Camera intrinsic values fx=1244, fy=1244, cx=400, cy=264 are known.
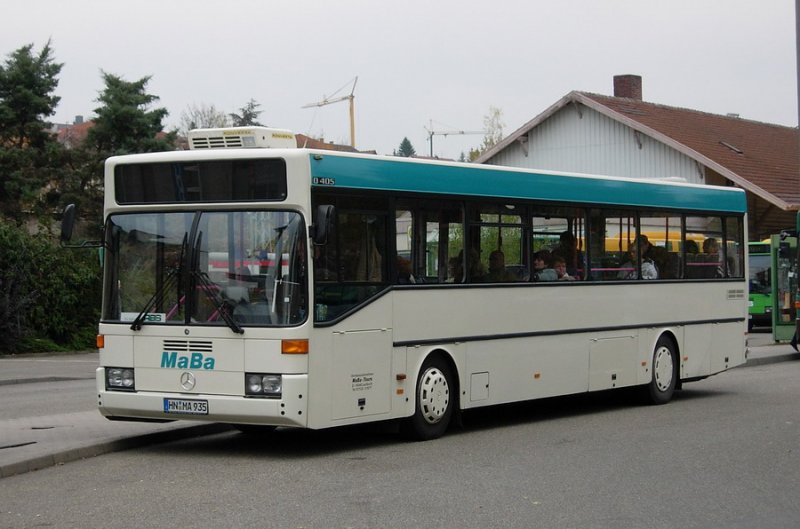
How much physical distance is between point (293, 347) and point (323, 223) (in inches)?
46.9

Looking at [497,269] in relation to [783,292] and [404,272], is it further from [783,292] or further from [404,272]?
[783,292]

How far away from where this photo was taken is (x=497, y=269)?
1433 cm

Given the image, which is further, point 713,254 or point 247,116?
point 247,116

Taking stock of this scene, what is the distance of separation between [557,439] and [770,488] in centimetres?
350

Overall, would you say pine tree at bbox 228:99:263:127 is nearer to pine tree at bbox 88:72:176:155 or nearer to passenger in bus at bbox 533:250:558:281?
pine tree at bbox 88:72:176:155

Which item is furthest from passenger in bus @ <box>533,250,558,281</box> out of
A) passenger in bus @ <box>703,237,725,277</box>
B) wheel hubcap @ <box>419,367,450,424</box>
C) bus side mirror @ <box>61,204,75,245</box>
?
bus side mirror @ <box>61,204,75,245</box>

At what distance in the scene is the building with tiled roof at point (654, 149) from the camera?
1683 inches

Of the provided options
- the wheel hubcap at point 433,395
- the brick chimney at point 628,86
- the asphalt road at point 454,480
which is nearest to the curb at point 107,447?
the asphalt road at point 454,480

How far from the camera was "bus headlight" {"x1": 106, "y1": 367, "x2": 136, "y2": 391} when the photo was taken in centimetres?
1225

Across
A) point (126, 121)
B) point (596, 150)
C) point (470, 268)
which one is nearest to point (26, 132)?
point (126, 121)

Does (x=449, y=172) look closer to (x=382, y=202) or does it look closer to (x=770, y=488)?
(x=382, y=202)

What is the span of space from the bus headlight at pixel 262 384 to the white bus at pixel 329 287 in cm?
2

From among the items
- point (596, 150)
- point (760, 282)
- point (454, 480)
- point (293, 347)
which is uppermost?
point (596, 150)

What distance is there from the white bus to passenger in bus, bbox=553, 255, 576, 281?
0.13 feet
